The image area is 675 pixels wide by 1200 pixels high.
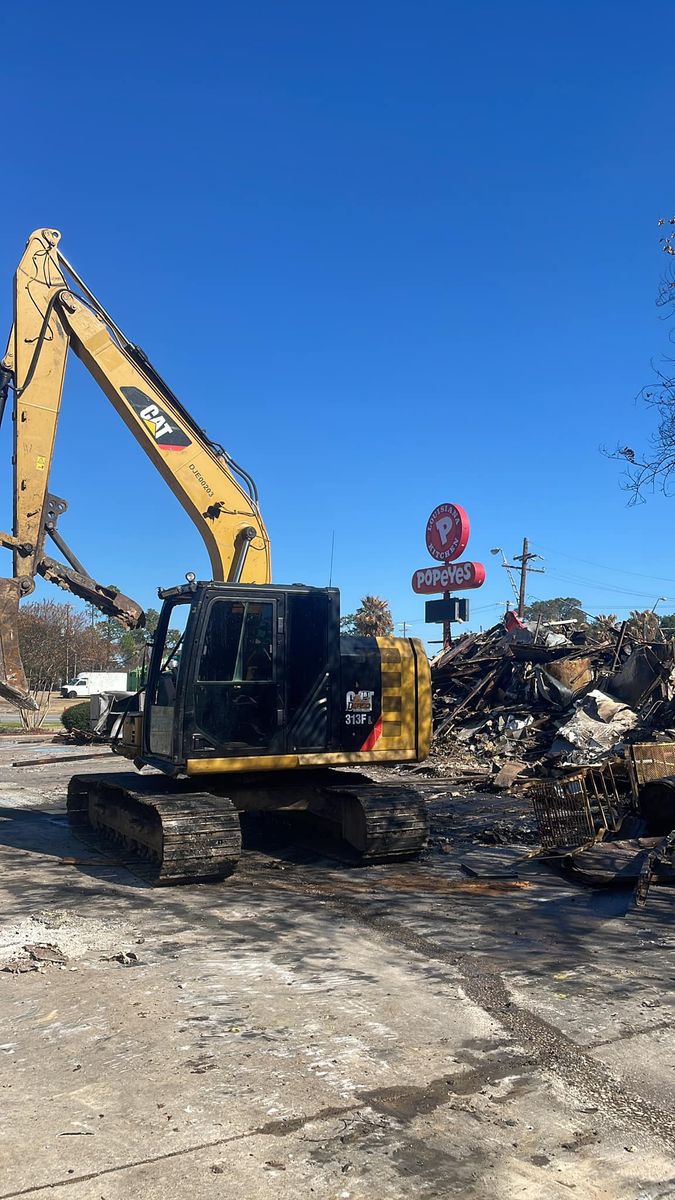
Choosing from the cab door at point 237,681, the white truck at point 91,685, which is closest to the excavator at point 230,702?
the cab door at point 237,681

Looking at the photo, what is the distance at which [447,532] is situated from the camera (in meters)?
34.2

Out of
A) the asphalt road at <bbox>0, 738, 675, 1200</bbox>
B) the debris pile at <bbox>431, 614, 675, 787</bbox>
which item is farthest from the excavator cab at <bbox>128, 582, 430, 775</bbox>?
the debris pile at <bbox>431, 614, 675, 787</bbox>

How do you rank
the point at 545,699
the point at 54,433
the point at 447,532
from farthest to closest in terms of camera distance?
the point at 447,532
the point at 545,699
the point at 54,433

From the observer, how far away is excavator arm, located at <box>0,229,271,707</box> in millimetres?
11141

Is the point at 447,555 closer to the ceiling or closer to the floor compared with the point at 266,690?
closer to the ceiling

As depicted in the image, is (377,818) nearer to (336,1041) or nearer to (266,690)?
(266,690)

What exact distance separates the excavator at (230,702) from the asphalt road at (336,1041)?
677mm

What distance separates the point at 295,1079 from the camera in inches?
161

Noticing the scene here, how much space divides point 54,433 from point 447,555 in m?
24.1

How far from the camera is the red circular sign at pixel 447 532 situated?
33.5 meters

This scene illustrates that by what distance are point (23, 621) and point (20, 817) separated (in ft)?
130

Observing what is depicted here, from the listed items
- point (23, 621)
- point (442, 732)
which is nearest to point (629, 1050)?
point (442, 732)

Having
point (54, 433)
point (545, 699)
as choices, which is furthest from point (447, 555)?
point (54, 433)

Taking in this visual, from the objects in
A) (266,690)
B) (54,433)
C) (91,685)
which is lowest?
(266,690)
